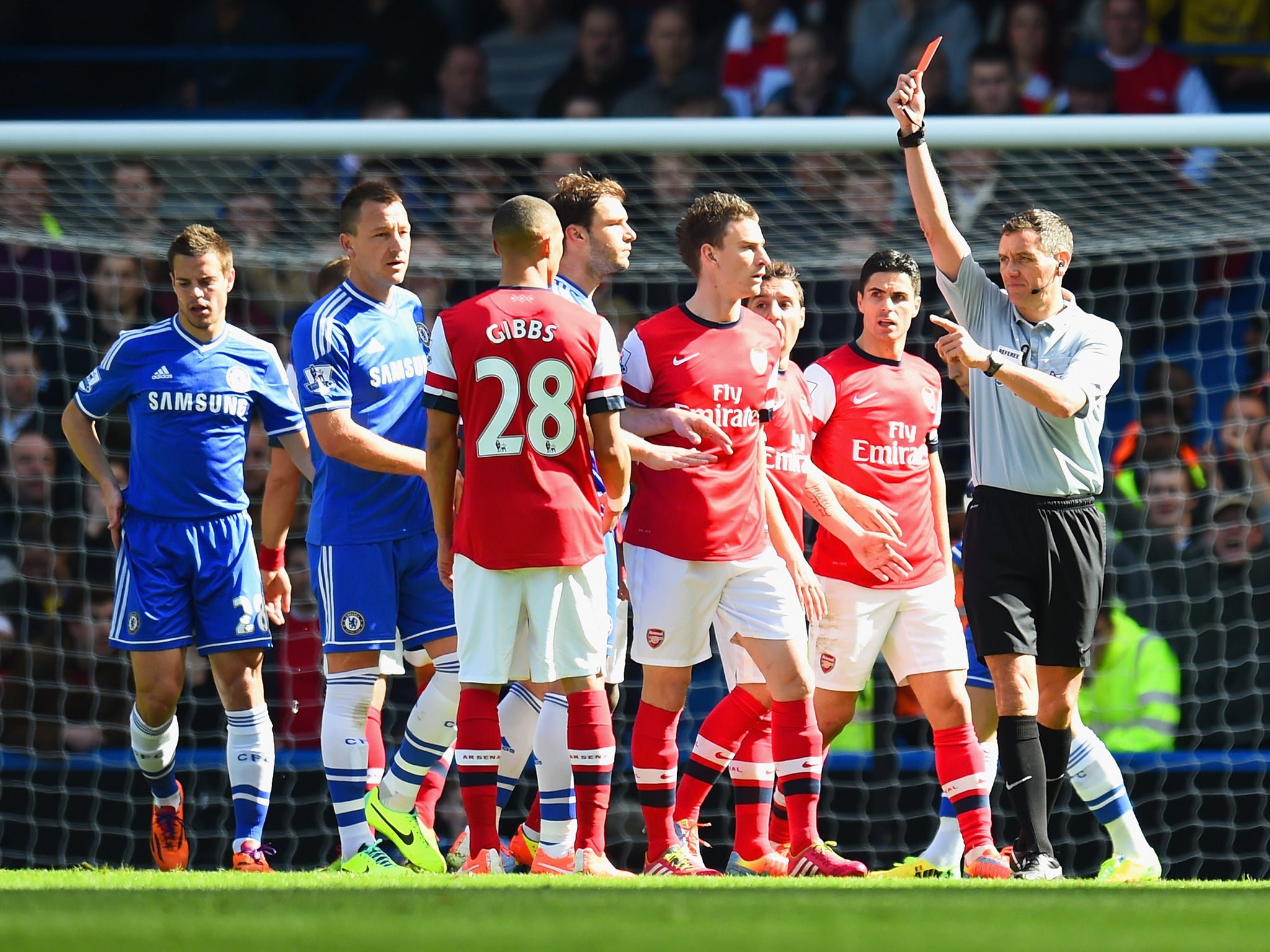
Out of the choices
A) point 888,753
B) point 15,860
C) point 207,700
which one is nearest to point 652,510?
point 888,753

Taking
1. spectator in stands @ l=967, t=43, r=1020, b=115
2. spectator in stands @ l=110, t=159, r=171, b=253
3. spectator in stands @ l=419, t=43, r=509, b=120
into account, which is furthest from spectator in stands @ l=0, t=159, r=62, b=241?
spectator in stands @ l=967, t=43, r=1020, b=115

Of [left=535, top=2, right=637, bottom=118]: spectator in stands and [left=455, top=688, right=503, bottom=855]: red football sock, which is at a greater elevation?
[left=535, top=2, right=637, bottom=118]: spectator in stands

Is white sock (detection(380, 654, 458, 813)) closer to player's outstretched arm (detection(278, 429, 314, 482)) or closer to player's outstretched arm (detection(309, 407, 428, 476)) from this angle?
player's outstretched arm (detection(309, 407, 428, 476))

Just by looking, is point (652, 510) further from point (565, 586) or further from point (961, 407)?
point (961, 407)

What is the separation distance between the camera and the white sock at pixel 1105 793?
5.59m

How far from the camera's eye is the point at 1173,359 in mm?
8055

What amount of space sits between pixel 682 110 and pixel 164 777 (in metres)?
5.34

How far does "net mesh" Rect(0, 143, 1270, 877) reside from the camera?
736 cm

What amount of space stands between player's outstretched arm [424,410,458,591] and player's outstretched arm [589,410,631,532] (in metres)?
0.41

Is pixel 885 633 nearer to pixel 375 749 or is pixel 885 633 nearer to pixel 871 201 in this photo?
pixel 375 749

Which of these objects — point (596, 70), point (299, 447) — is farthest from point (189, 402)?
point (596, 70)

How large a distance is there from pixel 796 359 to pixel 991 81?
191cm

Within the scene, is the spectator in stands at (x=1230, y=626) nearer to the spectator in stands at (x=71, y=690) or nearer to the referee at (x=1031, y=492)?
the referee at (x=1031, y=492)

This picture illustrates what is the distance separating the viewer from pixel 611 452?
4738 mm
